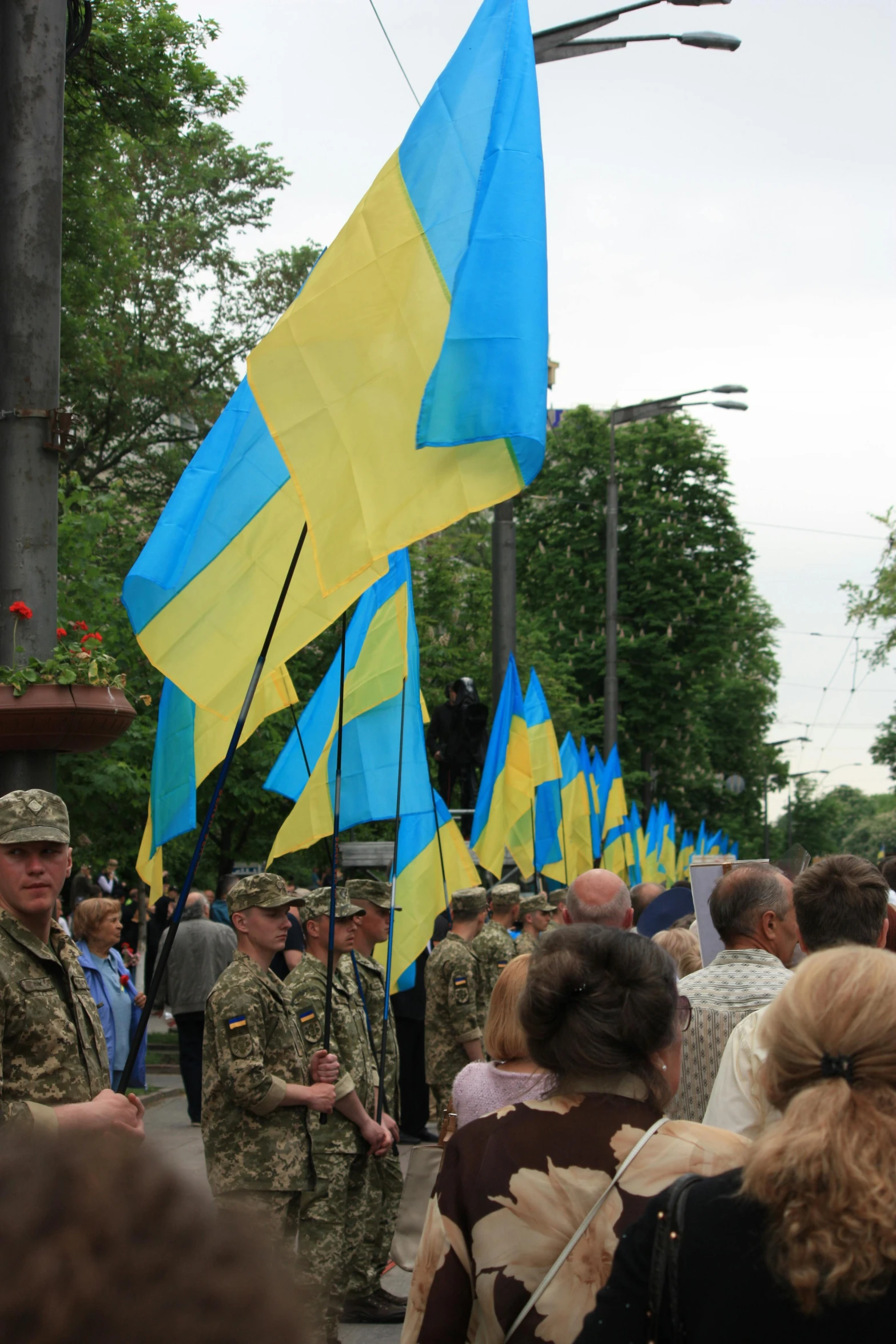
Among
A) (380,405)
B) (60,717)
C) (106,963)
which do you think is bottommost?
(106,963)

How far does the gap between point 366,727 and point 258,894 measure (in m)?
2.25

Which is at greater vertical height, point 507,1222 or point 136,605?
point 136,605

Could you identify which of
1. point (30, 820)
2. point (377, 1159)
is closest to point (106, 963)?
point (377, 1159)

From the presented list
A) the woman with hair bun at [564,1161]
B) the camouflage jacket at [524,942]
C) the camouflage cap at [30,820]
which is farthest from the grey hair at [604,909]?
the camouflage jacket at [524,942]

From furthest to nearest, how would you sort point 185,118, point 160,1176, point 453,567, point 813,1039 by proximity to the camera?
1. point 453,567
2. point 185,118
3. point 813,1039
4. point 160,1176

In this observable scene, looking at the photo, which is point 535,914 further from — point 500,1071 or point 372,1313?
point 500,1071

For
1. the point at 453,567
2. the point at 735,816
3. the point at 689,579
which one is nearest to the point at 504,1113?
the point at 453,567

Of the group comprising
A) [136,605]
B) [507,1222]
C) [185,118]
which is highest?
[185,118]

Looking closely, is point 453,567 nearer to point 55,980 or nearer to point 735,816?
point 55,980

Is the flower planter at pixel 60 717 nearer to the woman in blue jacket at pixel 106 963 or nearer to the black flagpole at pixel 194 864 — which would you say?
the black flagpole at pixel 194 864

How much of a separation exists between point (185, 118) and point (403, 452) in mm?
12278

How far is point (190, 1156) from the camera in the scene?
421 inches

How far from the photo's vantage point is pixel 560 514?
4019 cm

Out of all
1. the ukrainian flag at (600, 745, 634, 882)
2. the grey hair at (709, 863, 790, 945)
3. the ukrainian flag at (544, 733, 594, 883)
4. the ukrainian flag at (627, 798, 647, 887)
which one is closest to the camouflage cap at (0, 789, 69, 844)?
the grey hair at (709, 863, 790, 945)
